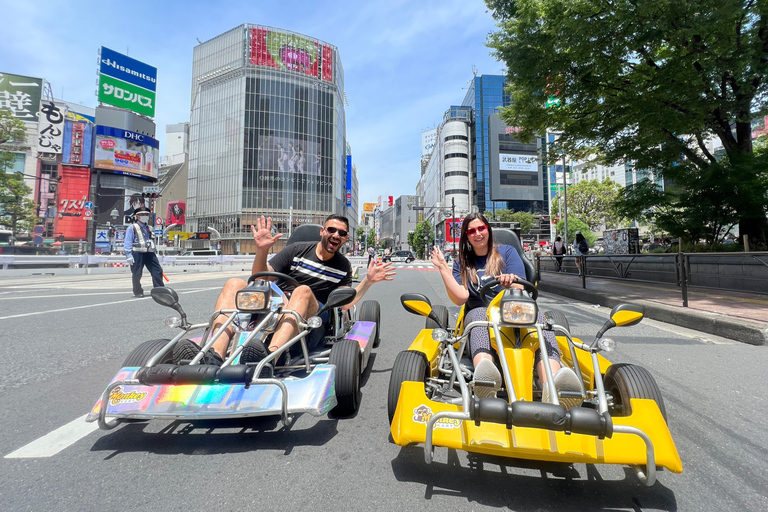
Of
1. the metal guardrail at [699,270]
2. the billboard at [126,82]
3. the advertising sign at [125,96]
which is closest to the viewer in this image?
the metal guardrail at [699,270]

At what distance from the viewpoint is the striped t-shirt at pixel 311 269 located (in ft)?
11.0

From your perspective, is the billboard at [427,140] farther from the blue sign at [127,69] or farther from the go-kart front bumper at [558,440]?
the go-kart front bumper at [558,440]

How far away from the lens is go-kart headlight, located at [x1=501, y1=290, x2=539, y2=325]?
191 cm

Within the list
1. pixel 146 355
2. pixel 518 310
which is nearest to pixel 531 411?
pixel 518 310

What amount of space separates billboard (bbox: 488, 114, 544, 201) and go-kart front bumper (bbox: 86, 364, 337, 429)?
3060 inches

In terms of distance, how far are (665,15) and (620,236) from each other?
47.9ft

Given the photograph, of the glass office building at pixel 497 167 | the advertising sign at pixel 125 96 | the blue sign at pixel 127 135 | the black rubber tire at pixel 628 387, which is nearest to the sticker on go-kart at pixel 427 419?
the black rubber tire at pixel 628 387

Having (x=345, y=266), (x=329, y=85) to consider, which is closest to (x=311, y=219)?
(x=329, y=85)

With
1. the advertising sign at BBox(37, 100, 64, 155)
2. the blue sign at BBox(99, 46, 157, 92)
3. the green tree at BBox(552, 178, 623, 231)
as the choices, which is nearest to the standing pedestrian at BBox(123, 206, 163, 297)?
the green tree at BBox(552, 178, 623, 231)

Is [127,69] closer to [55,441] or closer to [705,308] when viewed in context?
[55,441]

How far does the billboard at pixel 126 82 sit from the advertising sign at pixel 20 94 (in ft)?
25.6

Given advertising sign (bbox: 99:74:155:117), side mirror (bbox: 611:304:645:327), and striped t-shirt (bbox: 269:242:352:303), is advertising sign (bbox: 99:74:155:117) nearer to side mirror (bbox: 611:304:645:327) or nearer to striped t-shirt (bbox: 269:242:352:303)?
striped t-shirt (bbox: 269:242:352:303)

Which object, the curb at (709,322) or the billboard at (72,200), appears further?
the billboard at (72,200)

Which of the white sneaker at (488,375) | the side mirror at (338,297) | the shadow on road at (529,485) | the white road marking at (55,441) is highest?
the side mirror at (338,297)
